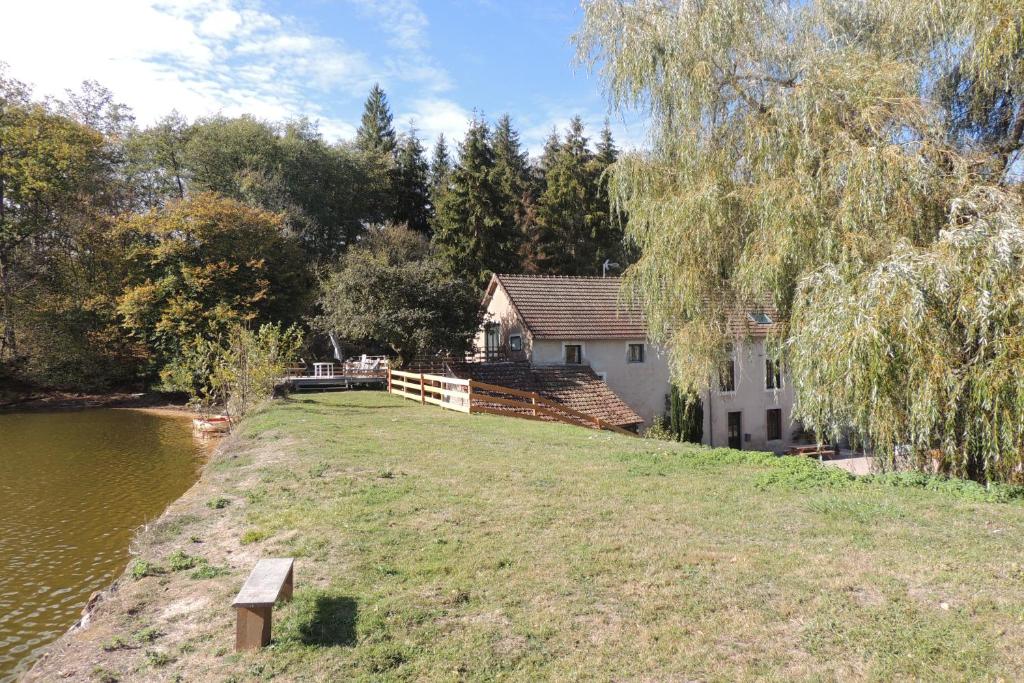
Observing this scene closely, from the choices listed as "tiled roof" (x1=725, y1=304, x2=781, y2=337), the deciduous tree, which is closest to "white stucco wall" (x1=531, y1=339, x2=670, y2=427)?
the deciduous tree

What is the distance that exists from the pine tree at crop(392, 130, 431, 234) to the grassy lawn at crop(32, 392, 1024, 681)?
40.1m

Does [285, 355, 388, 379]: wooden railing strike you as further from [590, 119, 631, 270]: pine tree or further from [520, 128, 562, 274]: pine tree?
[590, 119, 631, 270]: pine tree

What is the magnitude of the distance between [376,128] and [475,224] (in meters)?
20.7

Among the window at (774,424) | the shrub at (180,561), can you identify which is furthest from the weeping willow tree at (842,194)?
the window at (774,424)

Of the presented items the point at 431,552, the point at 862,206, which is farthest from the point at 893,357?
the point at 431,552

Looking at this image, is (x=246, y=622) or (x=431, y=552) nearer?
(x=246, y=622)

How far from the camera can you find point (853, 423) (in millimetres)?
8531

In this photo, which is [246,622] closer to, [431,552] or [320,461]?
[431,552]

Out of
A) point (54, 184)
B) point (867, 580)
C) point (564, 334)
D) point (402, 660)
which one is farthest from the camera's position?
point (54, 184)

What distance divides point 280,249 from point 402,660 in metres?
31.5

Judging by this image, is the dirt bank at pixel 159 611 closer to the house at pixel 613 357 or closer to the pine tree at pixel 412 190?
the house at pixel 613 357

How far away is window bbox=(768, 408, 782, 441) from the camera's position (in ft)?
88.7

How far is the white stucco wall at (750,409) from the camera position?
2527 centimetres

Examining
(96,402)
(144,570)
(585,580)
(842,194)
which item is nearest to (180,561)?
(144,570)
